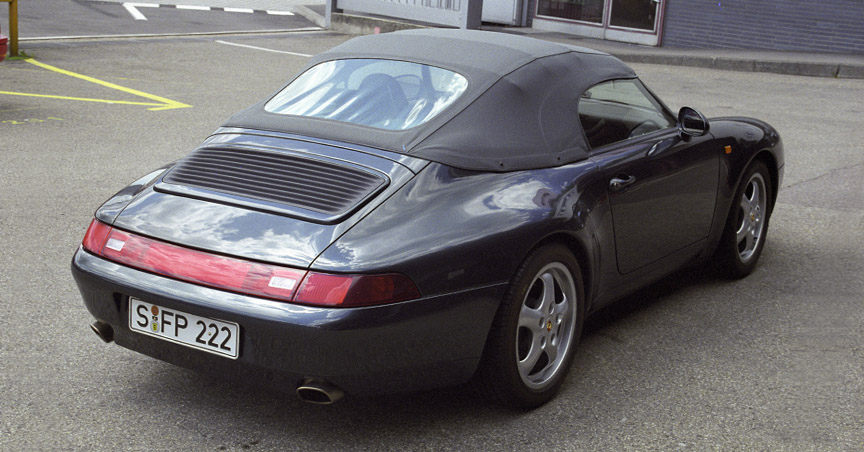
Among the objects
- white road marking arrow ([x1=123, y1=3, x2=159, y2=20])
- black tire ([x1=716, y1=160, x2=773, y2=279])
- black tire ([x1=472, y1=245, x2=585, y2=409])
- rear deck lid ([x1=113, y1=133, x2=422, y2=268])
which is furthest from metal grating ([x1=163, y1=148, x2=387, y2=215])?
white road marking arrow ([x1=123, y1=3, x2=159, y2=20])

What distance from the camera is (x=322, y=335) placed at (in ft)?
9.82

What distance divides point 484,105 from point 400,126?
35cm

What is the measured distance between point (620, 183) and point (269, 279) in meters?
1.67

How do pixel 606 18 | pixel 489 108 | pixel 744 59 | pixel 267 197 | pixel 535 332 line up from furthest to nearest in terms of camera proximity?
pixel 606 18, pixel 744 59, pixel 489 108, pixel 535 332, pixel 267 197

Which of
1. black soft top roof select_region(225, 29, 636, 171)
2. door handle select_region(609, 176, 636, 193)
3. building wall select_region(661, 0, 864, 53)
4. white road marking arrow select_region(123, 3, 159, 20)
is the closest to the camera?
black soft top roof select_region(225, 29, 636, 171)

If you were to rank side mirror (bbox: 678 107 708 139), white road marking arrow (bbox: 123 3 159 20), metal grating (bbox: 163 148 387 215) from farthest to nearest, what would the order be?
white road marking arrow (bbox: 123 3 159 20), side mirror (bbox: 678 107 708 139), metal grating (bbox: 163 148 387 215)

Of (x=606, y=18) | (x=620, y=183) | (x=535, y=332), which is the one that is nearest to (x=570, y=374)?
(x=535, y=332)

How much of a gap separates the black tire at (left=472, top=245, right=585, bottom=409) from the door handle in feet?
1.48

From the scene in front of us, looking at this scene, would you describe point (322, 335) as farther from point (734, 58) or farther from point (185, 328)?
point (734, 58)

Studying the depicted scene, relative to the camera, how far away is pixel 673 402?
3.79m

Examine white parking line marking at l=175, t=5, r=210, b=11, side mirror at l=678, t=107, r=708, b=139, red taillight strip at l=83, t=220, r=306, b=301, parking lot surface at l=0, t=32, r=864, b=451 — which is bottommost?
parking lot surface at l=0, t=32, r=864, b=451

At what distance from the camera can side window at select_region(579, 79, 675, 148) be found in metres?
4.18

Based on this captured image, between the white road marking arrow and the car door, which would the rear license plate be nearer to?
the car door

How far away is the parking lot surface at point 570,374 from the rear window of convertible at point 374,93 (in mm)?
1094
